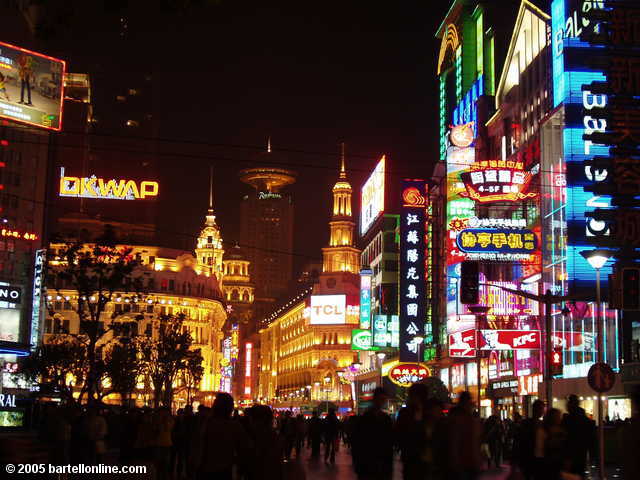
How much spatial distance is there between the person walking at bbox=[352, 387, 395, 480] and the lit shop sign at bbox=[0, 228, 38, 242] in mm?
68583

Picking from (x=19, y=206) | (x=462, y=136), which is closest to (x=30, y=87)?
(x=19, y=206)

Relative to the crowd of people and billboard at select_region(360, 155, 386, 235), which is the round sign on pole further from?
billboard at select_region(360, 155, 386, 235)

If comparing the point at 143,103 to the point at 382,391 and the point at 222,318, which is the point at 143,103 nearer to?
the point at 222,318

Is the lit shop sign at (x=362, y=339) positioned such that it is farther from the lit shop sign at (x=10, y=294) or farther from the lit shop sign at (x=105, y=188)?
the lit shop sign at (x=105, y=188)

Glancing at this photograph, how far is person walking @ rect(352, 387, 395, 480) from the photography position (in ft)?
44.3

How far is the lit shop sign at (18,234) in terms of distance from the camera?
256 feet

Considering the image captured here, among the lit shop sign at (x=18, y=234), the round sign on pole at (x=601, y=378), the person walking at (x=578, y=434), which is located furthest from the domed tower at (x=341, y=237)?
the person walking at (x=578, y=434)

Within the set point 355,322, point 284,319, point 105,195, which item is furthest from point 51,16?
point 284,319

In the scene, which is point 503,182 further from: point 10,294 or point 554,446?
point 554,446

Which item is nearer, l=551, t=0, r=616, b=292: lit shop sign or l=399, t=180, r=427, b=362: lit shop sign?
l=551, t=0, r=616, b=292: lit shop sign

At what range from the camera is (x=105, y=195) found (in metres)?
143

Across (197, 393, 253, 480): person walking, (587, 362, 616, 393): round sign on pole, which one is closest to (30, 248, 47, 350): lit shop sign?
(587, 362, 616, 393): round sign on pole

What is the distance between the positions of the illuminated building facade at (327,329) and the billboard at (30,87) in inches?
2689

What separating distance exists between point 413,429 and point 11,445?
22.9 feet
